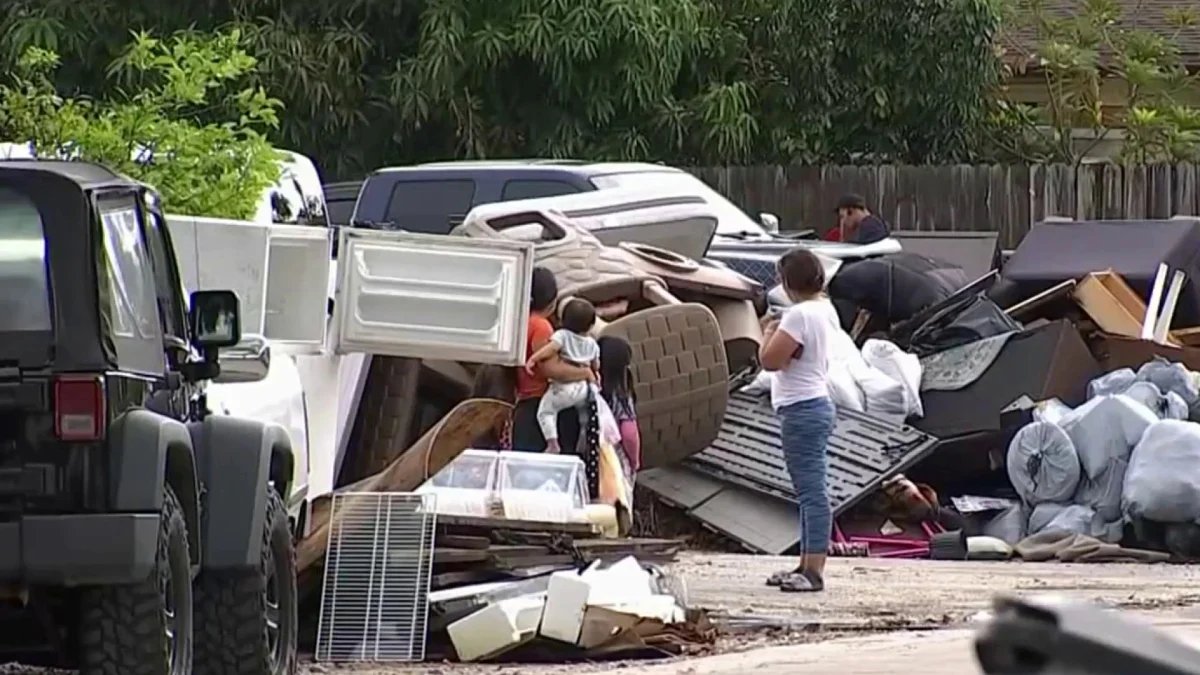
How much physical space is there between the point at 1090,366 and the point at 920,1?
37.5 feet

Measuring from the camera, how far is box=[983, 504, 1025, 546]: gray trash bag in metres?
13.6

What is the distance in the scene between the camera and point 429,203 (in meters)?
19.0

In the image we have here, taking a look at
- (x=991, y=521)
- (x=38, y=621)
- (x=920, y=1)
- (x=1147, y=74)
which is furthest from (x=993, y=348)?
(x=1147, y=74)

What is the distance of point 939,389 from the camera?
1512cm

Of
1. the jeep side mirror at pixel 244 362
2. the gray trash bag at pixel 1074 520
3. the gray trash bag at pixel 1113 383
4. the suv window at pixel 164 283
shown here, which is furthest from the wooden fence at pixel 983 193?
the suv window at pixel 164 283

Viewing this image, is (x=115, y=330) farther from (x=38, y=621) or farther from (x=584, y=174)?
(x=584, y=174)

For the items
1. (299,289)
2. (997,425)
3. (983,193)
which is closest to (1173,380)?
(997,425)

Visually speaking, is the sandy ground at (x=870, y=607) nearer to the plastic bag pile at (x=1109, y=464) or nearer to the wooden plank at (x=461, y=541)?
the plastic bag pile at (x=1109, y=464)

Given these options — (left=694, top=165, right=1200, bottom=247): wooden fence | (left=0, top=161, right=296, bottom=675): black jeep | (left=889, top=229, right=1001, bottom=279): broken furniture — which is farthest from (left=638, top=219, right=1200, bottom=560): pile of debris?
(left=694, top=165, right=1200, bottom=247): wooden fence

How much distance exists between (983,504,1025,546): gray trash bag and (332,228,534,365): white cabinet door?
11.1 ft

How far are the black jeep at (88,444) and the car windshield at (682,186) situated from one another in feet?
35.0

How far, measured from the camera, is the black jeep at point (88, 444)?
6.61 metres

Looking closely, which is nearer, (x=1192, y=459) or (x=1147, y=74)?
(x=1192, y=459)

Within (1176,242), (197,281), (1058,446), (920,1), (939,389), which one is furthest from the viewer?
(920,1)
